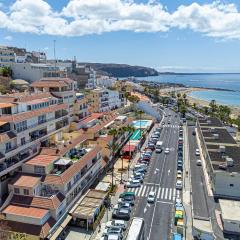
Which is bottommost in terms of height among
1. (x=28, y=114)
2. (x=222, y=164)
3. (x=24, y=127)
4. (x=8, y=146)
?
(x=222, y=164)

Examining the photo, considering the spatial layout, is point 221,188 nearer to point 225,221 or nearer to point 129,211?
point 225,221

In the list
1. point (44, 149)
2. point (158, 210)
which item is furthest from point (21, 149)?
point (158, 210)

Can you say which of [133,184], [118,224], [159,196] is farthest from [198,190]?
[118,224]

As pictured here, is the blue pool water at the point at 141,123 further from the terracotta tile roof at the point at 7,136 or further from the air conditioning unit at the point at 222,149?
the terracotta tile roof at the point at 7,136

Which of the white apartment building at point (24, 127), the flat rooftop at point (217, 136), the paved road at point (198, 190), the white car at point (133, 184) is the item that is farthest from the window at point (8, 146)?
the flat rooftop at point (217, 136)

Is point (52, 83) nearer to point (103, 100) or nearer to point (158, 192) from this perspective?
point (158, 192)

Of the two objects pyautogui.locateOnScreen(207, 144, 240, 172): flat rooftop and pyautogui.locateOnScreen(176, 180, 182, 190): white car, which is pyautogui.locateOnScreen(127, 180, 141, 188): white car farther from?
pyautogui.locateOnScreen(207, 144, 240, 172): flat rooftop
